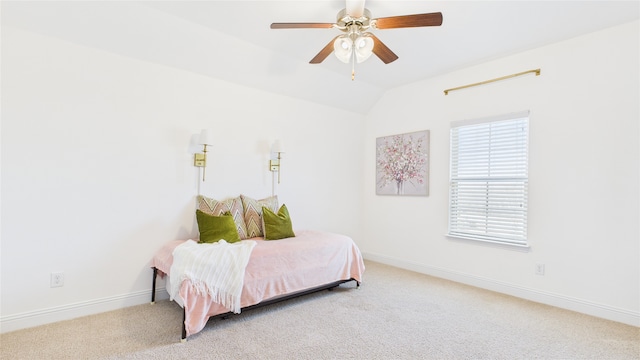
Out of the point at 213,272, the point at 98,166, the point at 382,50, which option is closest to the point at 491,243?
the point at 382,50

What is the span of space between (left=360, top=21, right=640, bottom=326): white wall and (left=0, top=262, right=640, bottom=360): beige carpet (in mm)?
318

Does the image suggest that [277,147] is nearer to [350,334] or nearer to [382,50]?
[382,50]

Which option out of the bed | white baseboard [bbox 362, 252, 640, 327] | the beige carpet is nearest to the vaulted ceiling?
the bed

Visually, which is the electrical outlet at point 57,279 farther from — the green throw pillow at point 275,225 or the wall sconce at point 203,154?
the green throw pillow at point 275,225

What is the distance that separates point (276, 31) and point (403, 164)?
2.51 metres

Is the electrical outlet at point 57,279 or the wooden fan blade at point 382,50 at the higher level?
the wooden fan blade at point 382,50

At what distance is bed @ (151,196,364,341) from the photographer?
240cm

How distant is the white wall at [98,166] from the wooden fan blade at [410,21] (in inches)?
82.4

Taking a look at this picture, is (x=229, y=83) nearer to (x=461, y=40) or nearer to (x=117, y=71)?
(x=117, y=71)

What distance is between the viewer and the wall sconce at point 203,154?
329 cm

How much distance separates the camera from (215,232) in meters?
3.08

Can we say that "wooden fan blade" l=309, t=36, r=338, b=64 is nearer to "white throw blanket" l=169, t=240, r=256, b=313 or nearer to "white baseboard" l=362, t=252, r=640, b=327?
"white throw blanket" l=169, t=240, r=256, b=313

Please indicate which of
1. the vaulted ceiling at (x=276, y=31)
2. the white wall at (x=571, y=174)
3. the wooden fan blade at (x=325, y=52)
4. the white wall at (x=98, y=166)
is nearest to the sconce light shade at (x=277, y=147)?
the white wall at (x=98, y=166)

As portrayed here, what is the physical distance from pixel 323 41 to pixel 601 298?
355cm
